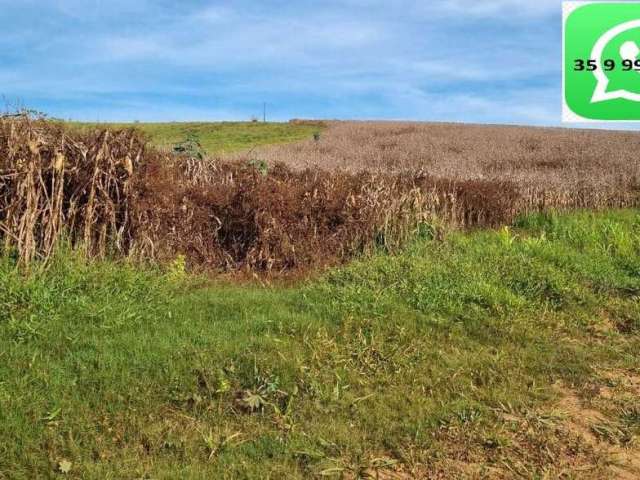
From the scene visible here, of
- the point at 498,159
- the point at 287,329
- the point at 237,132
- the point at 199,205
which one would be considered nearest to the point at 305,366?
the point at 287,329

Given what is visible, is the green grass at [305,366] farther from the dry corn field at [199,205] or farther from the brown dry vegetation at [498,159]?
the brown dry vegetation at [498,159]

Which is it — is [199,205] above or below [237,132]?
below

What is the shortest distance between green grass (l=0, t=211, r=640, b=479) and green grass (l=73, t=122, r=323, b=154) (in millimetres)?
29769

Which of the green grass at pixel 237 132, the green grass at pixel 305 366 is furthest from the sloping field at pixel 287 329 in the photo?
the green grass at pixel 237 132

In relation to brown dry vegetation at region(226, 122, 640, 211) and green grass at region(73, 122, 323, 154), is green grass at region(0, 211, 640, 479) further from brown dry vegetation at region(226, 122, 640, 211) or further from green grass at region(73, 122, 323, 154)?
green grass at region(73, 122, 323, 154)

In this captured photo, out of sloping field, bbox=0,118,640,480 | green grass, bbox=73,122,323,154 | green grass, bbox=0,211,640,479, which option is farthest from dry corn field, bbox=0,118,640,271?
green grass, bbox=73,122,323,154

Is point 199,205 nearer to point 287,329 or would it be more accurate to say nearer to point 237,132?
point 287,329

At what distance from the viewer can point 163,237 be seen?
25.5 feet

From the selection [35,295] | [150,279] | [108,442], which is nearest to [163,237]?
[150,279]

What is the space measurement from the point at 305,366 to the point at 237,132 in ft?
144

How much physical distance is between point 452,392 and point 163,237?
181 inches

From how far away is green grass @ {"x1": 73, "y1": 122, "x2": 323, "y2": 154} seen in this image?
39781 millimetres

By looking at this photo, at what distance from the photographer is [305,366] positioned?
4.74 metres

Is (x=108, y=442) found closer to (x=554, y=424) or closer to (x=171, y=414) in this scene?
(x=171, y=414)
